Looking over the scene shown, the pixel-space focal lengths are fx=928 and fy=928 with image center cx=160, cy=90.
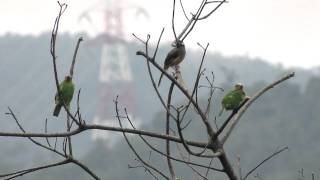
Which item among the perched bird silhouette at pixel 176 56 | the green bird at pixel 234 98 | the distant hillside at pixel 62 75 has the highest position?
the distant hillside at pixel 62 75

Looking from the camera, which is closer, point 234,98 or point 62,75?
point 234,98

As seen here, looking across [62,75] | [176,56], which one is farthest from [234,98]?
[62,75]

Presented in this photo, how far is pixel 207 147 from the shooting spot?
3400 mm

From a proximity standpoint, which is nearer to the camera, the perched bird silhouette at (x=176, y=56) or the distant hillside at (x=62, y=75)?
the perched bird silhouette at (x=176, y=56)

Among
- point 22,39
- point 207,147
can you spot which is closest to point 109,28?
point 22,39

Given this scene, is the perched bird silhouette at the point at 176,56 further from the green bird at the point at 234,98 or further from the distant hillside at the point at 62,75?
the distant hillside at the point at 62,75

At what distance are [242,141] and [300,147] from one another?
491 cm

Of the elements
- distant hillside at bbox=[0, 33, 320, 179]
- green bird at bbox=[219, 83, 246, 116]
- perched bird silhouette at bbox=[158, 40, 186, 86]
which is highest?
distant hillside at bbox=[0, 33, 320, 179]

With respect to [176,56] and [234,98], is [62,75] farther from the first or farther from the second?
[234,98]

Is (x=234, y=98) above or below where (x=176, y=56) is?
below

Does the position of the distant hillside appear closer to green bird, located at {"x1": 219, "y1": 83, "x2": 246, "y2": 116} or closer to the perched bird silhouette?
the perched bird silhouette

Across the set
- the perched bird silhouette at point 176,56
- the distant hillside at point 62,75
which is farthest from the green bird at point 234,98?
the distant hillside at point 62,75

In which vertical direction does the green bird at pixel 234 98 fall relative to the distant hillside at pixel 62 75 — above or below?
below

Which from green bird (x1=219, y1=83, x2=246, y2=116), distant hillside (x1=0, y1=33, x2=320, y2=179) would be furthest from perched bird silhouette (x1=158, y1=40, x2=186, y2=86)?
distant hillside (x1=0, y1=33, x2=320, y2=179)
